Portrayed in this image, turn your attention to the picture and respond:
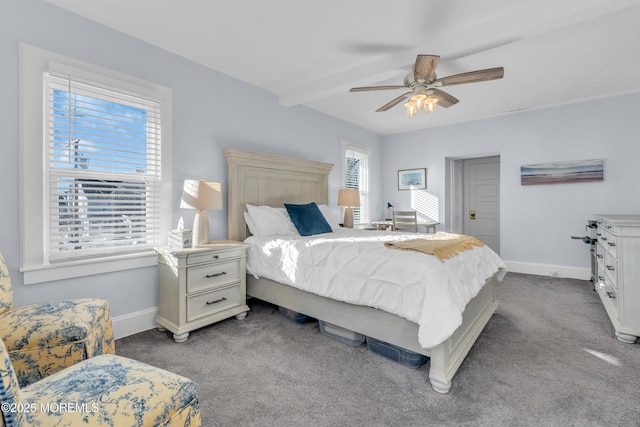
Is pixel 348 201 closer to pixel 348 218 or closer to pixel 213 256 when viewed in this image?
pixel 348 218

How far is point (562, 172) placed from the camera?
4281 mm

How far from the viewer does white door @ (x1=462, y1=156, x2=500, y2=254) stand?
5562mm

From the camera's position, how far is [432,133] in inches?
215

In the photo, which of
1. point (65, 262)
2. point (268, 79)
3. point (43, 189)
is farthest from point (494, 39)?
point (65, 262)

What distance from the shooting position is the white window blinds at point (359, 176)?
5266 mm

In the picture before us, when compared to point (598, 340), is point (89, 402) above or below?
above

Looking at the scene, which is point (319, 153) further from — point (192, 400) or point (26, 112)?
point (192, 400)

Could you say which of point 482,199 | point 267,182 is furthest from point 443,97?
point 482,199

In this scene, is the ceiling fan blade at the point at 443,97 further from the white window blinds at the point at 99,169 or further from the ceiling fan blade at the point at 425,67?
the white window blinds at the point at 99,169

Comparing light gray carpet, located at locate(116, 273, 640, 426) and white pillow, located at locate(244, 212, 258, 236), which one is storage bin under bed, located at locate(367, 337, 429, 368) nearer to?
light gray carpet, located at locate(116, 273, 640, 426)

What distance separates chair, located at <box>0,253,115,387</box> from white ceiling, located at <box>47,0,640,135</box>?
2138 mm

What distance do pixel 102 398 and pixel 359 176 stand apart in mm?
5014

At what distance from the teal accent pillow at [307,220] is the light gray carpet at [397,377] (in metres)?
1.02

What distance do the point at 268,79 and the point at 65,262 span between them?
2658 millimetres
